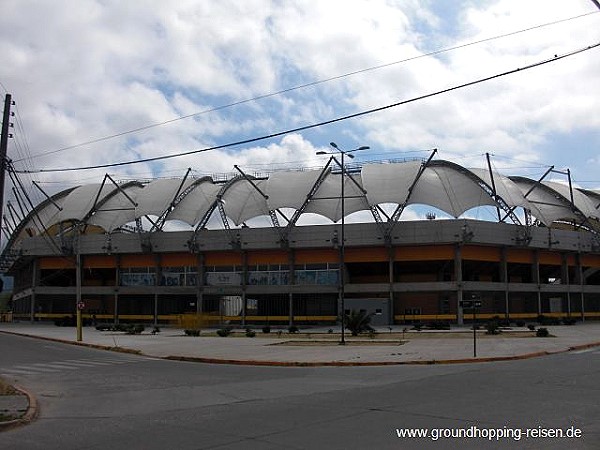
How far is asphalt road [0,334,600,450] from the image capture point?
894cm

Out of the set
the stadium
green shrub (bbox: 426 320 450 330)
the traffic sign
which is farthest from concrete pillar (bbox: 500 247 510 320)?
the traffic sign

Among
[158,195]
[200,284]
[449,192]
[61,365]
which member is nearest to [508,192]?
[449,192]

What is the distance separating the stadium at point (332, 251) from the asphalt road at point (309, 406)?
38062 millimetres

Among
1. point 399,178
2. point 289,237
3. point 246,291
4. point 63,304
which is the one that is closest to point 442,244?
point 399,178

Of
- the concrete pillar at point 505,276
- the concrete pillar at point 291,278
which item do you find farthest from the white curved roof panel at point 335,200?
the concrete pillar at point 505,276

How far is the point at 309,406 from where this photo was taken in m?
12.1

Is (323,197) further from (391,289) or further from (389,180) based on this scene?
(391,289)

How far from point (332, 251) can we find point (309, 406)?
49.2 metres

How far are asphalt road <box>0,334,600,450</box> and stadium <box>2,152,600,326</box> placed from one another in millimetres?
38062

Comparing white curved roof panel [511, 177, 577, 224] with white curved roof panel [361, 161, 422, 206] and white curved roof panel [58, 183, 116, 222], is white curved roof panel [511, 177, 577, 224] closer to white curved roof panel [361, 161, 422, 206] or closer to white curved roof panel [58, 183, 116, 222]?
white curved roof panel [361, 161, 422, 206]

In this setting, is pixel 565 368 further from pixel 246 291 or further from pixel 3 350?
pixel 246 291

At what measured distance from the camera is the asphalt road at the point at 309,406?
8.94m

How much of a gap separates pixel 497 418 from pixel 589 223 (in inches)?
2533

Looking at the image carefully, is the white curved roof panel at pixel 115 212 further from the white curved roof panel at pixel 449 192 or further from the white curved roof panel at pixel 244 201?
the white curved roof panel at pixel 449 192
